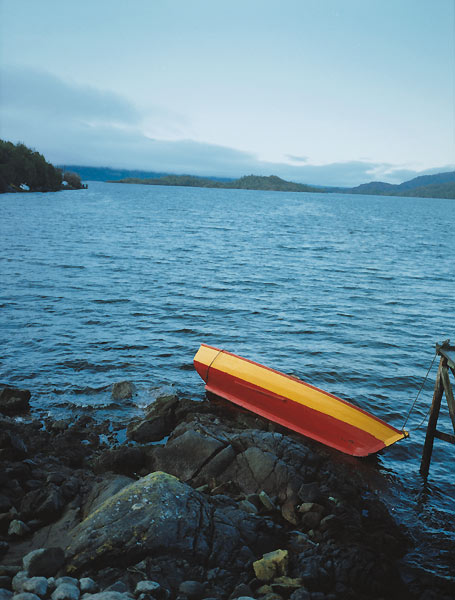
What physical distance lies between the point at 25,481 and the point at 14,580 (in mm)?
2676

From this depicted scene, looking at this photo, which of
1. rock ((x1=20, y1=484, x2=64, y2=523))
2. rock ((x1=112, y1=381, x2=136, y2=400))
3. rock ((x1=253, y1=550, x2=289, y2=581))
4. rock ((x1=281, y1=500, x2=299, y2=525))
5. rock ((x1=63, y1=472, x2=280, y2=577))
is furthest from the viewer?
rock ((x1=112, y1=381, x2=136, y2=400))

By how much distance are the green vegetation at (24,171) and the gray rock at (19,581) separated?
103 m

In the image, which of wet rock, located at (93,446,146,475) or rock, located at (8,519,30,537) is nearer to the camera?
rock, located at (8,519,30,537)

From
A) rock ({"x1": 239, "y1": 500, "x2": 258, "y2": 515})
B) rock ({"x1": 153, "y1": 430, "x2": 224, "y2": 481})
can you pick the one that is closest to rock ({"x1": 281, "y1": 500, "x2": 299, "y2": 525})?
rock ({"x1": 239, "y1": 500, "x2": 258, "y2": 515})

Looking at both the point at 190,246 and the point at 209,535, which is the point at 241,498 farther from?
the point at 190,246

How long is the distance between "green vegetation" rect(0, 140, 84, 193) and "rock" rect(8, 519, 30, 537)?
4010 inches

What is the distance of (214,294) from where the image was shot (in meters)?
26.5

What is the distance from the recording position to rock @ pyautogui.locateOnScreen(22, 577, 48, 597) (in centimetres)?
566

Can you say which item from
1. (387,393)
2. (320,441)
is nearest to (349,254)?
(387,393)

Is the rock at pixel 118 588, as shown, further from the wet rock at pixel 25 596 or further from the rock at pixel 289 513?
the rock at pixel 289 513

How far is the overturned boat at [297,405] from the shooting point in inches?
434

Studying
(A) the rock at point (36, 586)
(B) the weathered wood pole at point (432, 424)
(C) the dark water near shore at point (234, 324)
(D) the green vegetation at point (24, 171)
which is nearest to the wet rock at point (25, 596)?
(A) the rock at point (36, 586)

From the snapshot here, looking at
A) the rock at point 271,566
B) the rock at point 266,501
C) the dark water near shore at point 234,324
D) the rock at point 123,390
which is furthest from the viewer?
the rock at point 123,390

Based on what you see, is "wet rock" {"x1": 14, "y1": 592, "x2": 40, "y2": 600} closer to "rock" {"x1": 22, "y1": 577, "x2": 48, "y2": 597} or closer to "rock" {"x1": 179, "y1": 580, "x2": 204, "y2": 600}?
"rock" {"x1": 22, "y1": 577, "x2": 48, "y2": 597}
